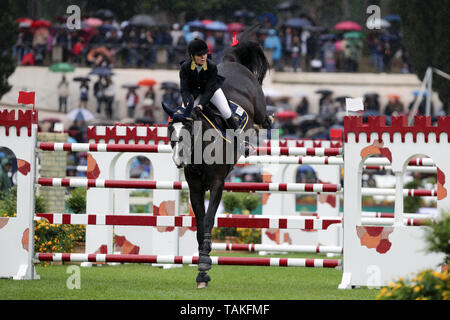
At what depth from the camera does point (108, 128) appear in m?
11.6

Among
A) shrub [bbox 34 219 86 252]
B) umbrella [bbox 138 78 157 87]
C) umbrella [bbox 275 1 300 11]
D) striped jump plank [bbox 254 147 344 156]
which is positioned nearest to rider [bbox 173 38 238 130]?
striped jump plank [bbox 254 147 344 156]

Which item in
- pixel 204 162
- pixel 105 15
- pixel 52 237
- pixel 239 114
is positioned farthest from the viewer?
pixel 105 15

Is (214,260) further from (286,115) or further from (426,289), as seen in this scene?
(286,115)

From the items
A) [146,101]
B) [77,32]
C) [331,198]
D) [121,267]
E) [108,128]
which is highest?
[77,32]

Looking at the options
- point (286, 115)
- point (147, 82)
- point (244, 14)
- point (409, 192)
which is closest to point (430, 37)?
point (286, 115)

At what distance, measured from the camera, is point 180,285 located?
8.80 meters

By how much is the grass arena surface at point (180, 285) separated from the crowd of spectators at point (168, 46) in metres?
29.4

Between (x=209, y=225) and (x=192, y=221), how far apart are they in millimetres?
575

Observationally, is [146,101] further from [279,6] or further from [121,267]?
[121,267]

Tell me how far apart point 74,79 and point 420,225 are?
1199 inches

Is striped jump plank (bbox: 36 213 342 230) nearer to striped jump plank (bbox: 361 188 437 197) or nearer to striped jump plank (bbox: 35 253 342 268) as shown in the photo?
striped jump plank (bbox: 35 253 342 268)

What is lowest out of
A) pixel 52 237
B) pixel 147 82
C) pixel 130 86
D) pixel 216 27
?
pixel 52 237
